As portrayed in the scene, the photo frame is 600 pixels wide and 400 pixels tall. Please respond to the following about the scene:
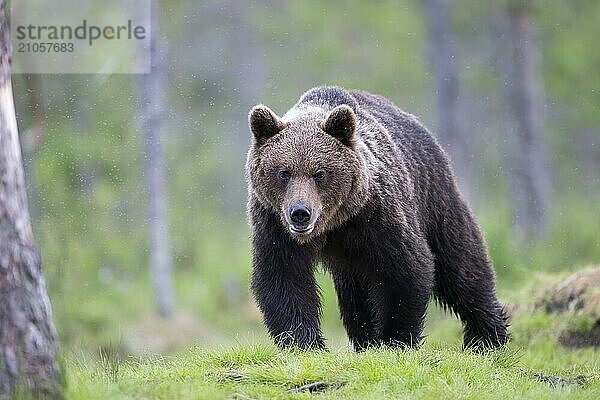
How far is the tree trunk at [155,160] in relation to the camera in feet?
47.1

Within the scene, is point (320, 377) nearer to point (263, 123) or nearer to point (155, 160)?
point (263, 123)

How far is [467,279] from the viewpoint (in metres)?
7.72

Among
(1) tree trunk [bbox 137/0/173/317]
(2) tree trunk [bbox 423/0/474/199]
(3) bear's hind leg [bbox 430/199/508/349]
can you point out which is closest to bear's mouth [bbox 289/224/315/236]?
(3) bear's hind leg [bbox 430/199/508/349]

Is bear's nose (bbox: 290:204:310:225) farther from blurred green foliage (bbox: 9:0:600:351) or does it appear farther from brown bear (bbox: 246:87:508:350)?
blurred green foliage (bbox: 9:0:600:351)

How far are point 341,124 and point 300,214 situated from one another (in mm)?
781

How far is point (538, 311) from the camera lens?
9.00 meters

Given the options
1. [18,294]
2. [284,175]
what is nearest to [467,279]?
[284,175]

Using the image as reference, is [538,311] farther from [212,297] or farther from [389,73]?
[389,73]

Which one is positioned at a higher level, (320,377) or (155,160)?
(155,160)

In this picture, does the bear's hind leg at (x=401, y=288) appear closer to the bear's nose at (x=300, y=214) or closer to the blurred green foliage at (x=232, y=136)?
the bear's nose at (x=300, y=214)

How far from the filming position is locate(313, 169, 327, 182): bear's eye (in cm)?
651

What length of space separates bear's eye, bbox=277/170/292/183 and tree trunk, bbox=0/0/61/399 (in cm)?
214

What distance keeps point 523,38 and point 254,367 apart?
44.7 feet

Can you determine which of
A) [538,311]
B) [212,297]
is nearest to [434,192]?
[538,311]
